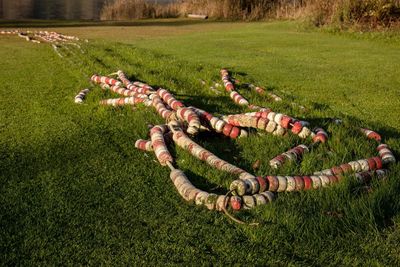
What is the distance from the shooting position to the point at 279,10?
1080 inches

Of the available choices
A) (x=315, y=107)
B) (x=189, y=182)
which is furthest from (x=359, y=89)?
(x=189, y=182)

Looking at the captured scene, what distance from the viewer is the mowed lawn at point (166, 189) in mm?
2850

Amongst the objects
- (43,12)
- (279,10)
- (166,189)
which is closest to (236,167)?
(166,189)

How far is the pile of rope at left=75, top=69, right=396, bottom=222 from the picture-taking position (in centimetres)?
339

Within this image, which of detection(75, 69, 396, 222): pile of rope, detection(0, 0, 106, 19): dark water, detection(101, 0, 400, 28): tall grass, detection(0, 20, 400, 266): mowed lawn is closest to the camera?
detection(0, 20, 400, 266): mowed lawn

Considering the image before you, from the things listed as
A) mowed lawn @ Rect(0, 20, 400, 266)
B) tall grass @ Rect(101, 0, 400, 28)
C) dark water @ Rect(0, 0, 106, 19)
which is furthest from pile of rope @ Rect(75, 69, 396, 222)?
dark water @ Rect(0, 0, 106, 19)

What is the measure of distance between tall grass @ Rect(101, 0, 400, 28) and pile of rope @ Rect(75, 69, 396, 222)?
44.1 ft

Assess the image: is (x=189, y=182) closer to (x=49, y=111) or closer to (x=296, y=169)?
(x=296, y=169)

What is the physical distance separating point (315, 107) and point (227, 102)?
1.22 metres

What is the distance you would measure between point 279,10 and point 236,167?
2521 centimetres

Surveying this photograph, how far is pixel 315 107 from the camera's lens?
618 centimetres

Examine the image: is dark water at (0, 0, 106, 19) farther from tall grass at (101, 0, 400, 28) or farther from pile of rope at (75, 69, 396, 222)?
pile of rope at (75, 69, 396, 222)

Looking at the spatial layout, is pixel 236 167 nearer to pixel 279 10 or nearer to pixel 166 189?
pixel 166 189

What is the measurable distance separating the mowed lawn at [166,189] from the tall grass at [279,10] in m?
10.5
